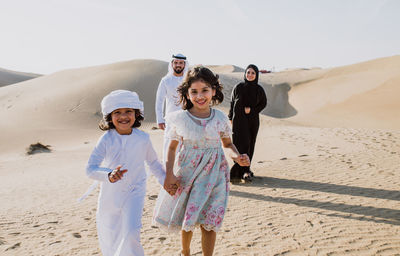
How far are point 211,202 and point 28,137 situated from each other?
54.2ft

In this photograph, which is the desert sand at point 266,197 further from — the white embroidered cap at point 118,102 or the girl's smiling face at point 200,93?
the white embroidered cap at point 118,102

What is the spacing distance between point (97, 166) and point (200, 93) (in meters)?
1.05

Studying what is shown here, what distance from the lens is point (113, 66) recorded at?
3222 cm

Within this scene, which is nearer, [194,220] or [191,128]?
[194,220]

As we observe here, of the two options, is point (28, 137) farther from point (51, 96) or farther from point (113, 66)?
point (113, 66)

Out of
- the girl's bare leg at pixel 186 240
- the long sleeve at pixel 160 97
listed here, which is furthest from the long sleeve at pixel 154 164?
the long sleeve at pixel 160 97

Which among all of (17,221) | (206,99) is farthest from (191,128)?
(17,221)

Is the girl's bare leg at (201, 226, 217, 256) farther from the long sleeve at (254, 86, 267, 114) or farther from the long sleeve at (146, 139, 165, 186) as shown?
the long sleeve at (254, 86, 267, 114)

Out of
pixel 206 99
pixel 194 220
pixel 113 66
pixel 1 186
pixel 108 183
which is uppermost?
pixel 113 66

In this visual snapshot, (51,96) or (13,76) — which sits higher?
(13,76)

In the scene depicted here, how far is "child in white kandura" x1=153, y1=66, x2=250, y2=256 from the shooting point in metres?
2.74

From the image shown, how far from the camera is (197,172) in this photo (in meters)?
2.80

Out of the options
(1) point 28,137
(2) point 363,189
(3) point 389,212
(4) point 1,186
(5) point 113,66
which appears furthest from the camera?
(5) point 113,66

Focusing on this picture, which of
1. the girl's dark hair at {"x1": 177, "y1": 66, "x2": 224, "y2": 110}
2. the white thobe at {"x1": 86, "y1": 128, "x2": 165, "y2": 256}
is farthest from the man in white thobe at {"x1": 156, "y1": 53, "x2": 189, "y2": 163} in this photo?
the white thobe at {"x1": 86, "y1": 128, "x2": 165, "y2": 256}
